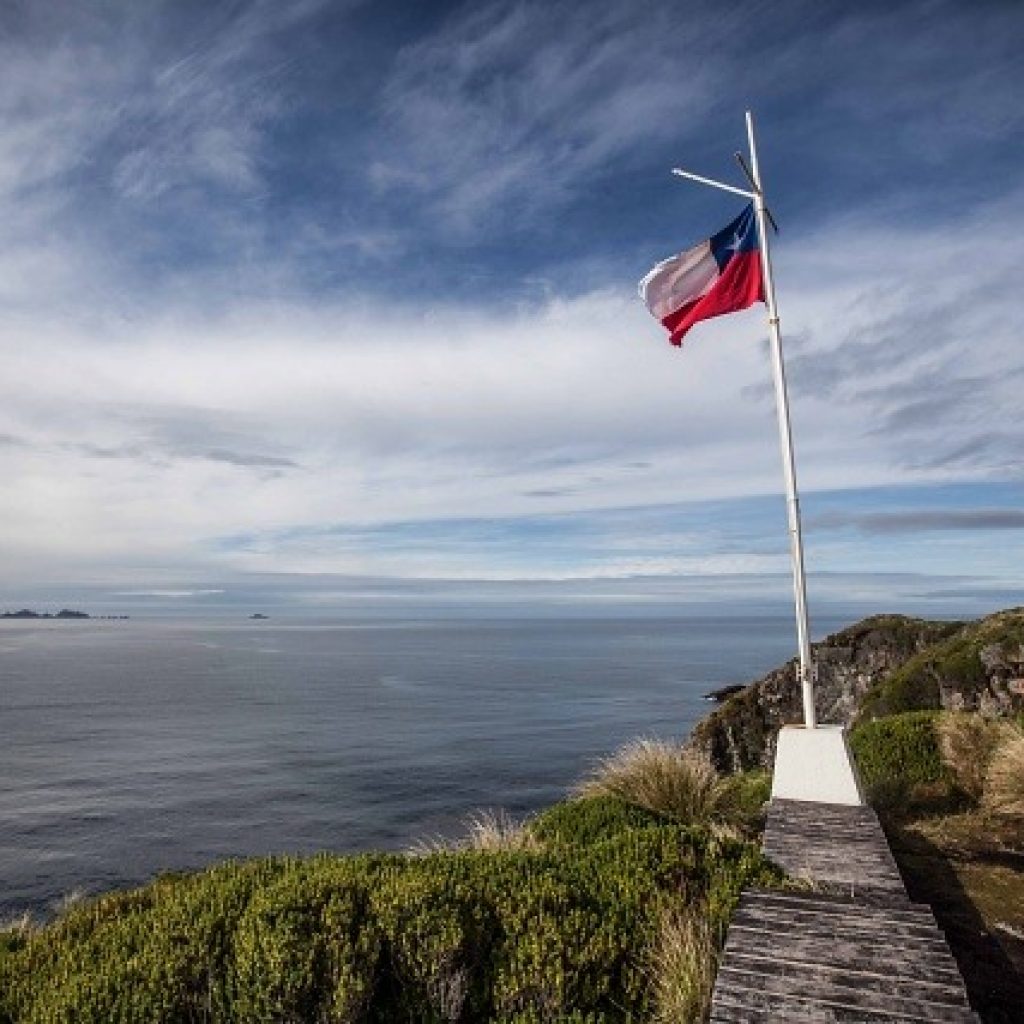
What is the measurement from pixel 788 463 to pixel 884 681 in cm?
1982

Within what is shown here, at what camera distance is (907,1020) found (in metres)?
4.50

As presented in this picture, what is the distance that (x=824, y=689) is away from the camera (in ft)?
119

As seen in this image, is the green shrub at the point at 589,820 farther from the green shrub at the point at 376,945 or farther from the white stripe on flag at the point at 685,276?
the white stripe on flag at the point at 685,276

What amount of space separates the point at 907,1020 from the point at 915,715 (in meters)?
12.9

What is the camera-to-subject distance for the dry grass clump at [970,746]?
13.1 metres

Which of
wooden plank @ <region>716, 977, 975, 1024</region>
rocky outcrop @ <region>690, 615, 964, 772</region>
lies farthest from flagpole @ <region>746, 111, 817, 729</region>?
rocky outcrop @ <region>690, 615, 964, 772</region>

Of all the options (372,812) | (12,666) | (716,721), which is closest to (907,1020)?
(716,721)

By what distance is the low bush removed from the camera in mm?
5754

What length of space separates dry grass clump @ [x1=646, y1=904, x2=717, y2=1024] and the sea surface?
13077 mm

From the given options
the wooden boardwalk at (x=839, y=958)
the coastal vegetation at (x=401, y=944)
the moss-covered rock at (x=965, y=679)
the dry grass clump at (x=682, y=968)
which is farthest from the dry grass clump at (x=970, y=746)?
the moss-covered rock at (x=965, y=679)

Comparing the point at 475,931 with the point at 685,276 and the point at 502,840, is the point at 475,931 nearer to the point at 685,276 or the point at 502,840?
the point at 502,840

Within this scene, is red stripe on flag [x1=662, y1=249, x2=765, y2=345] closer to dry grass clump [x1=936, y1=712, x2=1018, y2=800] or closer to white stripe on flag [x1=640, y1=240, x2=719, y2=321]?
white stripe on flag [x1=640, y1=240, x2=719, y2=321]

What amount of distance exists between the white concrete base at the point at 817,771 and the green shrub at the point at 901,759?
3311mm

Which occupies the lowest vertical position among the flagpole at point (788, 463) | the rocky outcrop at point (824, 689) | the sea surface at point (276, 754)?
the sea surface at point (276, 754)
